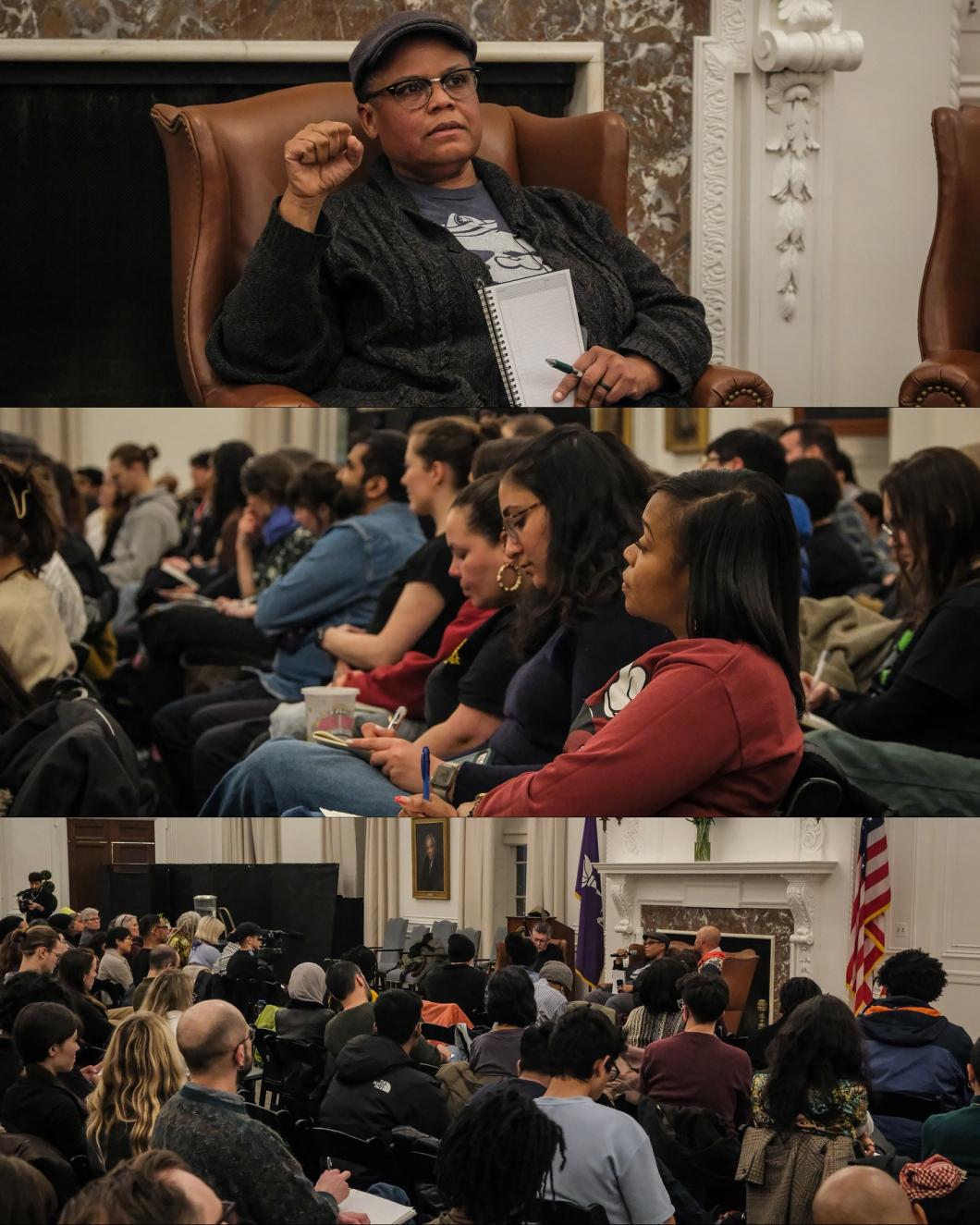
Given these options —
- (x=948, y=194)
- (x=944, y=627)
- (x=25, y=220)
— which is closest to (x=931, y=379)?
(x=948, y=194)

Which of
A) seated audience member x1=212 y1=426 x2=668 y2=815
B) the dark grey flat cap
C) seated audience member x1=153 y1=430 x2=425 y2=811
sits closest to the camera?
seated audience member x1=212 y1=426 x2=668 y2=815

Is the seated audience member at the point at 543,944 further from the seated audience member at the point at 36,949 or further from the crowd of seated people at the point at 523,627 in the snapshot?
the seated audience member at the point at 36,949

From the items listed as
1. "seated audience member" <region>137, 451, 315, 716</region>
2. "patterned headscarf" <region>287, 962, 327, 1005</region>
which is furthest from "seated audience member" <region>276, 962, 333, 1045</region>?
"seated audience member" <region>137, 451, 315, 716</region>

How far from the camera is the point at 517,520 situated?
2684 millimetres

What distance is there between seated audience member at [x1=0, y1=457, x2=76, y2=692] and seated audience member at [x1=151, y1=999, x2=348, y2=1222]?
3.98ft

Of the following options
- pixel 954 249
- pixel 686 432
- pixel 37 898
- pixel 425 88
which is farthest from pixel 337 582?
pixel 686 432

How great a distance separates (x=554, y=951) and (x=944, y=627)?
3.68 feet

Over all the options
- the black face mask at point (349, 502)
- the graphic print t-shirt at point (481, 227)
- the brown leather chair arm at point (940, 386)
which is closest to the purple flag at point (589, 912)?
the graphic print t-shirt at point (481, 227)

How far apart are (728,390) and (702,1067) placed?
1896 mm

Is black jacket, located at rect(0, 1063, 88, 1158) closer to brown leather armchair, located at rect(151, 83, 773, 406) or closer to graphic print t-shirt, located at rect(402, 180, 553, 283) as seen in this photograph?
brown leather armchair, located at rect(151, 83, 773, 406)

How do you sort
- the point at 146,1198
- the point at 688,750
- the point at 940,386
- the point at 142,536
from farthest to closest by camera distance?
the point at 142,536 → the point at 940,386 → the point at 688,750 → the point at 146,1198

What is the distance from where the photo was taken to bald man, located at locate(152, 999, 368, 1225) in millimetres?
2010

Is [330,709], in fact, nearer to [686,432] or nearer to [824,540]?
[824,540]

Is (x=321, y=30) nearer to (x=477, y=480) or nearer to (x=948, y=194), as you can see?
(x=948, y=194)
